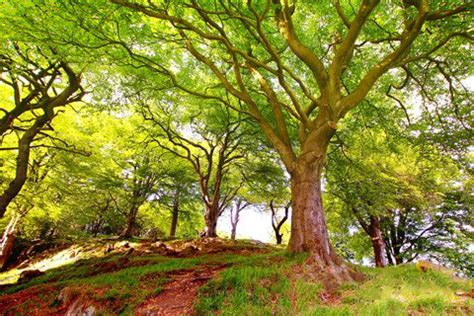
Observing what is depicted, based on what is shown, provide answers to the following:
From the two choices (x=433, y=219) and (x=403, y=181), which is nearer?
(x=403, y=181)

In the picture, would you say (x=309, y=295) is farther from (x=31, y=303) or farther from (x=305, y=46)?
(x=31, y=303)

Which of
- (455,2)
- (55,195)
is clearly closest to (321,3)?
(455,2)

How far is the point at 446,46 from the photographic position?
6.82 m

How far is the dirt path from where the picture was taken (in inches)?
158

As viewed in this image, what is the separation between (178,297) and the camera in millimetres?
4359

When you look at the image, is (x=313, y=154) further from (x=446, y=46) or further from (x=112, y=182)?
(x=112, y=182)

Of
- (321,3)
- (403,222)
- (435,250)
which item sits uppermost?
(321,3)

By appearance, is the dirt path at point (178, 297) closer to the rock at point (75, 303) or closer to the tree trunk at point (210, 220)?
the rock at point (75, 303)

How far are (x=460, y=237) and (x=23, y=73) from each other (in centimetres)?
2228

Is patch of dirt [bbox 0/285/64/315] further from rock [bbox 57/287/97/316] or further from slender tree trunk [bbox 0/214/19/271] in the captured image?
slender tree trunk [bbox 0/214/19/271]

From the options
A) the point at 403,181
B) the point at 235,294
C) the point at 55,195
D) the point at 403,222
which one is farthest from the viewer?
the point at 403,222

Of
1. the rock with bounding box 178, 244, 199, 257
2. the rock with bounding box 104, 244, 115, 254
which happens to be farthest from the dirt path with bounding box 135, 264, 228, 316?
the rock with bounding box 104, 244, 115, 254

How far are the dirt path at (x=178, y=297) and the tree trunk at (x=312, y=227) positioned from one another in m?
2.05

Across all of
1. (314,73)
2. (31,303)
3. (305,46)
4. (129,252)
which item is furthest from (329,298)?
(129,252)
